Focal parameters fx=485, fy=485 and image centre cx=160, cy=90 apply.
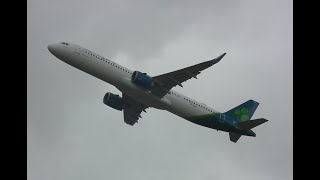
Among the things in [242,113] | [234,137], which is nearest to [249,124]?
[234,137]

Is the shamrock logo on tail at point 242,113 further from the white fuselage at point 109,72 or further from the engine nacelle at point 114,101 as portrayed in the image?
the engine nacelle at point 114,101

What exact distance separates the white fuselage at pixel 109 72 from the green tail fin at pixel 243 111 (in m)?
6.32

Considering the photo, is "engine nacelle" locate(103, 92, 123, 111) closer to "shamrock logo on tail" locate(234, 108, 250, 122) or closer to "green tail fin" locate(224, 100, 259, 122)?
"green tail fin" locate(224, 100, 259, 122)

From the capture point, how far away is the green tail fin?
58494mm

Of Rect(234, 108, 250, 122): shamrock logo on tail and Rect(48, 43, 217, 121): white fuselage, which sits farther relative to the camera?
Rect(234, 108, 250, 122): shamrock logo on tail

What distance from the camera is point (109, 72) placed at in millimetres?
51719

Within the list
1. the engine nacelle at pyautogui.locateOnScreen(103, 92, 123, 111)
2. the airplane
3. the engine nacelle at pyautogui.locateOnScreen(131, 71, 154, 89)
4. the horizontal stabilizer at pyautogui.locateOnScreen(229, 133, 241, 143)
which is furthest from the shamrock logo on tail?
the engine nacelle at pyautogui.locateOnScreen(103, 92, 123, 111)

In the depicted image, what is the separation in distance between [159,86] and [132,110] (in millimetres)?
9546

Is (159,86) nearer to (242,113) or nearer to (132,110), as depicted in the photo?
(132,110)

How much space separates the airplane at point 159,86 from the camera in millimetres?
51625
